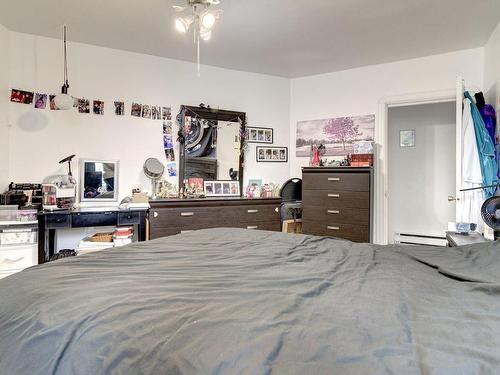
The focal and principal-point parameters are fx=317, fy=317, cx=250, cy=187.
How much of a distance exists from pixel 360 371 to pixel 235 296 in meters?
0.41

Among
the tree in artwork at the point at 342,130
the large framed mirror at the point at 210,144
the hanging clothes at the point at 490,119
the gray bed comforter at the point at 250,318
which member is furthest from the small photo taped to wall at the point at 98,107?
the hanging clothes at the point at 490,119

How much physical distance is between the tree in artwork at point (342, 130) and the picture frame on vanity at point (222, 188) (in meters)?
1.37

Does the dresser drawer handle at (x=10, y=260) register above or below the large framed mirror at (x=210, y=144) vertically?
below

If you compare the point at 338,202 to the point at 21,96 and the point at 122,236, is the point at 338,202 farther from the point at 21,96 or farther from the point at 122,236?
the point at 21,96

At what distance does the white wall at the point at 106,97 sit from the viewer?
3127 millimetres

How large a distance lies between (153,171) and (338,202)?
6.86 ft

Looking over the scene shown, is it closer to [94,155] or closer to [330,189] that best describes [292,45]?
[330,189]

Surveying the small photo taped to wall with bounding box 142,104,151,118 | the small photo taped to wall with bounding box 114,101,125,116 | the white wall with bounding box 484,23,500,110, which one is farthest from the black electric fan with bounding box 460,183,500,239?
the small photo taped to wall with bounding box 114,101,125,116

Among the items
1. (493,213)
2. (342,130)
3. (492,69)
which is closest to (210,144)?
(342,130)

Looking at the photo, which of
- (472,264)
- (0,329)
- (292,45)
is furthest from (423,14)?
(0,329)

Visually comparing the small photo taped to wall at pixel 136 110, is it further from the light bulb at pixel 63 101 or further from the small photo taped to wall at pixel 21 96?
the small photo taped to wall at pixel 21 96

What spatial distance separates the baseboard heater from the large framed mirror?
2628 mm

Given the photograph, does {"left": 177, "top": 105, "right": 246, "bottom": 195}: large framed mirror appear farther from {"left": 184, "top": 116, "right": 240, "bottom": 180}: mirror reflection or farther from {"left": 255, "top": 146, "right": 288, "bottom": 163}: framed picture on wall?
{"left": 255, "top": 146, "right": 288, "bottom": 163}: framed picture on wall

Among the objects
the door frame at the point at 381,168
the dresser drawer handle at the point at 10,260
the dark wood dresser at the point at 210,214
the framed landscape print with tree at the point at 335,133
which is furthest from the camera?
the framed landscape print with tree at the point at 335,133
